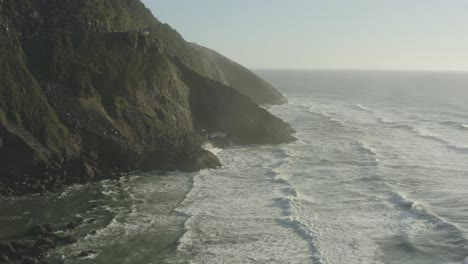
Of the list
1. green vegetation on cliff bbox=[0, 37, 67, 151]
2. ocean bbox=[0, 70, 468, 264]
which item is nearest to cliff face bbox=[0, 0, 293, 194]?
green vegetation on cliff bbox=[0, 37, 67, 151]

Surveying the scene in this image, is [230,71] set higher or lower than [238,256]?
higher

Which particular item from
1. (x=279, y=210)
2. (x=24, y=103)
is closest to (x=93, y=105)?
(x=24, y=103)

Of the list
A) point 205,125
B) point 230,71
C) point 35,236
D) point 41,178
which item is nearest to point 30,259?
point 35,236

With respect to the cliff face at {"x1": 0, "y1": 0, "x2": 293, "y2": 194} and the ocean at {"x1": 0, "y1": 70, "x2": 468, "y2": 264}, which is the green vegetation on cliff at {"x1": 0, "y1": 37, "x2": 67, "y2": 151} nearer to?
the cliff face at {"x1": 0, "y1": 0, "x2": 293, "y2": 194}

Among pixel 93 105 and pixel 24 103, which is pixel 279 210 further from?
pixel 24 103

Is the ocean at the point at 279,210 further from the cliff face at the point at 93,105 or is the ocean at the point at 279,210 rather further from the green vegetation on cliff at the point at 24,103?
the green vegetation on cliff at the point at 24,103

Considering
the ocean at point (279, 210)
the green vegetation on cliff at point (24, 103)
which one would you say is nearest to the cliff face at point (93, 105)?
the green vegetation on cliff at point (24, 103)

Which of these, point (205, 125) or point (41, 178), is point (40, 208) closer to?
point (41, 178)
